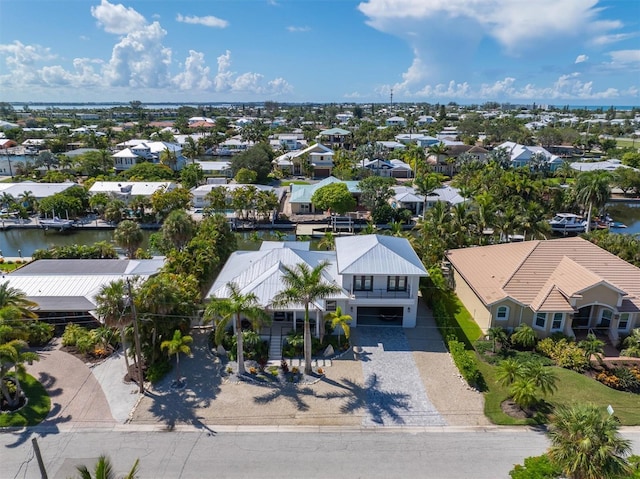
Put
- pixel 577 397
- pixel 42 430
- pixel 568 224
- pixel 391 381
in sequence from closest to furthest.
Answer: pixel 42 430, pixel 577 397, pixel 391 381, pixel 568 224

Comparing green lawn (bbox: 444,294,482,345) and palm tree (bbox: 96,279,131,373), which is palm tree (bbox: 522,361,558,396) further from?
palm tree (bbox: 96,279,131,373)

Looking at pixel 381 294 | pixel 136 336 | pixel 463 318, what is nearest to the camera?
pixel 136 336

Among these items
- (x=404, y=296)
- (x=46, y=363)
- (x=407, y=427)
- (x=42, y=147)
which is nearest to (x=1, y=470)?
(x=46, y=363)

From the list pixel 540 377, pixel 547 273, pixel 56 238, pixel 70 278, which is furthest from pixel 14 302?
pixel 547 273

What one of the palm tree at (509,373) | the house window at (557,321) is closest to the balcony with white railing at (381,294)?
the palm tree at (509,373)

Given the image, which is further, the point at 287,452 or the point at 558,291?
the point at 558,291

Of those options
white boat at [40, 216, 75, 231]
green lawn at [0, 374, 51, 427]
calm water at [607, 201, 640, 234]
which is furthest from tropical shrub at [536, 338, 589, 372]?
white boat at [40, 216, 75, 231]

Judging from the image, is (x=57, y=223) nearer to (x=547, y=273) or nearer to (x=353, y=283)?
(x=353, y=283)

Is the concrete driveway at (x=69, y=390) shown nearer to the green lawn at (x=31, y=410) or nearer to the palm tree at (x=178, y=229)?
the green lawn at (x=31, y=410)
